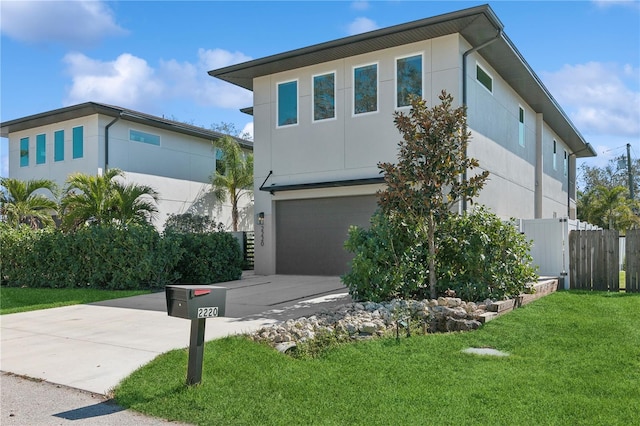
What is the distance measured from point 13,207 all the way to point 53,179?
13.8 ft

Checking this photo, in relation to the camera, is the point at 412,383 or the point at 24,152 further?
the point at 24,152

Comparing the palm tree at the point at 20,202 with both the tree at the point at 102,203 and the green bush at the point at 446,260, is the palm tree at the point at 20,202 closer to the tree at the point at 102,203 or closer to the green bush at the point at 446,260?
the tree at the point at 102,203

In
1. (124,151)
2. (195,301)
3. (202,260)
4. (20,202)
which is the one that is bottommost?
(202,260)

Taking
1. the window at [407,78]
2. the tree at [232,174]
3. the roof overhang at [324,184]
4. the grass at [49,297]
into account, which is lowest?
the grass at [49,297]

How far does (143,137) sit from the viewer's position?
20.6 meters

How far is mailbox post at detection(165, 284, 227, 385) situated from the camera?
15.5ft

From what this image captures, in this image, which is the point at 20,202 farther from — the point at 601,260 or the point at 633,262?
the point at 633,262

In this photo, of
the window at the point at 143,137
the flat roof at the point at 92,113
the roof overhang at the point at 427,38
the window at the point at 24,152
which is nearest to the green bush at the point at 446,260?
the roof overhang at the point at 427,38

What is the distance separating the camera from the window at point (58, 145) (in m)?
20.5

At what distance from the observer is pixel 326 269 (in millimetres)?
15508

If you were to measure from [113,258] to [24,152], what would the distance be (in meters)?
11.9

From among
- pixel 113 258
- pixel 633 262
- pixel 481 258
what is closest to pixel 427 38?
pixel 481 258

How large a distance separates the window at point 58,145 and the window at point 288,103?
987 centimetres

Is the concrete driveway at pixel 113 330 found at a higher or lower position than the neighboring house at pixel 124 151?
lower
